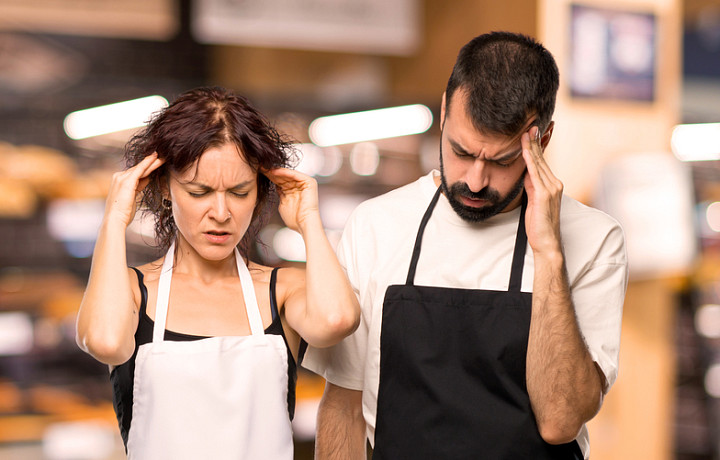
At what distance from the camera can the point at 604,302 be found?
1.69 meters

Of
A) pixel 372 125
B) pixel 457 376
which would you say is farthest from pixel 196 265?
pixel 372 125

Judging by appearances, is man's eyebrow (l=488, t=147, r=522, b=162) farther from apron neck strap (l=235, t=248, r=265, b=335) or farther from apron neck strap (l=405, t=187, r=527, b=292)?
apron neck strap (l=235, t=248, r=265, b=335)

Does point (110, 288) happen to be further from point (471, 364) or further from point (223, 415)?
point (471, 364)

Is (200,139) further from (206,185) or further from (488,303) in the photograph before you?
(488,303)

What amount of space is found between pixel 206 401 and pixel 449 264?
620 mm

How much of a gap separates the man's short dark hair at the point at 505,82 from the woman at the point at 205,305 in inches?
16.3

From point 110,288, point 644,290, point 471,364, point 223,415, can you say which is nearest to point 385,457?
point 471,364

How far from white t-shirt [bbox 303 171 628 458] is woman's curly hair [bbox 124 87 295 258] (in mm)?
278

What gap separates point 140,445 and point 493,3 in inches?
134

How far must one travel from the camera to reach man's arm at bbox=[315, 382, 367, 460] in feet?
5.92

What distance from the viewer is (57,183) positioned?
4.64 meters

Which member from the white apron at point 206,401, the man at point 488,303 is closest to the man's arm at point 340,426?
the man at point 488,303

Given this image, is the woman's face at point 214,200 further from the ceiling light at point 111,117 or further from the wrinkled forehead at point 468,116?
the ceiling light at point 111,117

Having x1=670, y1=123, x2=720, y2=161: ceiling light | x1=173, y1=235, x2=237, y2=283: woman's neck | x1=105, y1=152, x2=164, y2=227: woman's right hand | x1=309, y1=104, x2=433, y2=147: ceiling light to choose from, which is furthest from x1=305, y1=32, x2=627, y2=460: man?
x1=670, y1=123, x2=720, y2=161: ceiling light
